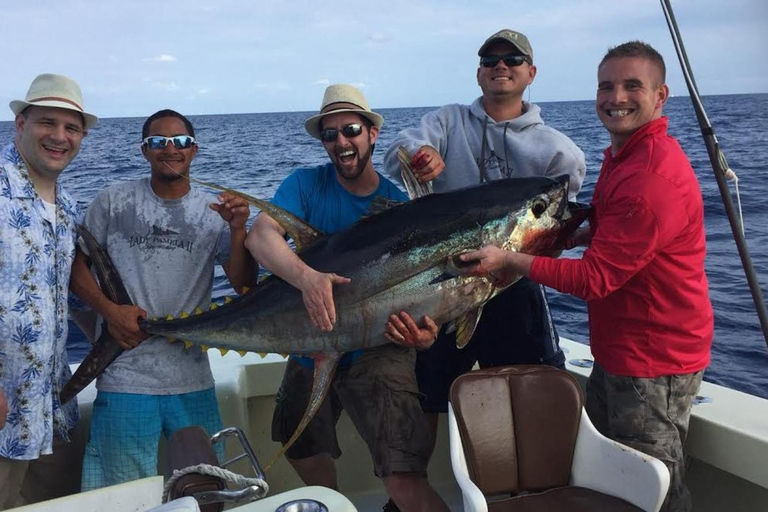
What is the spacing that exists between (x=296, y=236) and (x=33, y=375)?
3.55ft

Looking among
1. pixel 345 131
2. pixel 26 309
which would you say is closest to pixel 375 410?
pixel 345 131

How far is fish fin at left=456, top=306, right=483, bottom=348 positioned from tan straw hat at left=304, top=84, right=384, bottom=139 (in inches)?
34.3

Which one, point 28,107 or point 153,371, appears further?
point 153,371

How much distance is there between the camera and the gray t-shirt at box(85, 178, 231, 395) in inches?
109

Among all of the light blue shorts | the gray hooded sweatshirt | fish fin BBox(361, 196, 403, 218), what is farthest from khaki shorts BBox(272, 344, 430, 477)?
the gray hooded sweatshirt

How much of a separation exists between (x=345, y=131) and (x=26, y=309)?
53.6 inches

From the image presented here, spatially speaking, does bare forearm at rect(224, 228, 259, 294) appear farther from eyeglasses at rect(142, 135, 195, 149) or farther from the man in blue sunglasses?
eyeglasses at rect(142, 135, 195, 149)

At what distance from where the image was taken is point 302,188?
9.23ft

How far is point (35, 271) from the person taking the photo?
2400mm

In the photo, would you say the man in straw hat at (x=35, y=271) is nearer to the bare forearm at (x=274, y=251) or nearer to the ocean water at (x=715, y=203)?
the bare forearm at (x=274, y=251)

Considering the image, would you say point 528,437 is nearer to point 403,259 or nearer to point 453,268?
point 453,268

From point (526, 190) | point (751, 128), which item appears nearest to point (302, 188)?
point (526, 190)

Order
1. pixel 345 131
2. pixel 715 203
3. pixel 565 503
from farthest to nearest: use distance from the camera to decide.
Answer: pixel 715 203, pixel 345 131, pixel 565 503

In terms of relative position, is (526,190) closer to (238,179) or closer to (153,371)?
(153,371)
